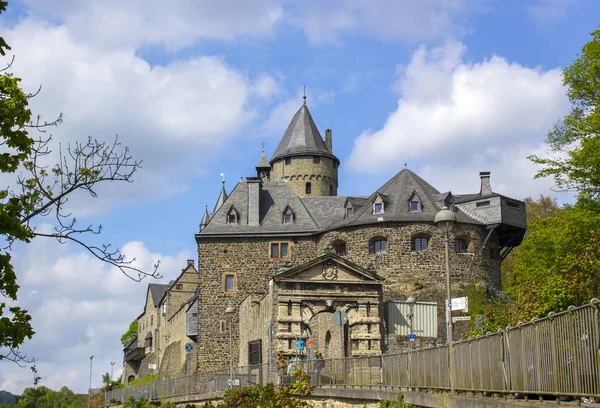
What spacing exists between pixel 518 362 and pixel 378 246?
128 ft

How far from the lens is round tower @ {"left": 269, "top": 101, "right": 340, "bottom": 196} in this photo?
70062 millimetres

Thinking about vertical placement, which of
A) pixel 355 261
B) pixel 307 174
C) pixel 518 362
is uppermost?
pixel 307 174

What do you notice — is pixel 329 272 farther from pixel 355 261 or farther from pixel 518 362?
pixel 518 362

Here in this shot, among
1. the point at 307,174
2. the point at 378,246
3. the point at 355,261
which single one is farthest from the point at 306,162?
the point at 355,261

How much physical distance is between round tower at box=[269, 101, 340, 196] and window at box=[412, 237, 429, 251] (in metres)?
18.7

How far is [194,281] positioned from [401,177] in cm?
3164

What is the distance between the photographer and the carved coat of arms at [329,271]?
43250mm

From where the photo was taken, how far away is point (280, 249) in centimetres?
5441

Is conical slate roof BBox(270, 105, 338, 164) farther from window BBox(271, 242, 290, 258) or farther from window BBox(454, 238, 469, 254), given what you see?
window BBox(454, 238, 469, 254)

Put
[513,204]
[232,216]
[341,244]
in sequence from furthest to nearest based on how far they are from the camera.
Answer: [232,216] → [513,204] → [341,244]

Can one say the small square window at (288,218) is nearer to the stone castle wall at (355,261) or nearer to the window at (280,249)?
A: the stone castle wall at (355,261)

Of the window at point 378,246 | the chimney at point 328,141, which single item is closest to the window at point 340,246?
the window at point 378,246

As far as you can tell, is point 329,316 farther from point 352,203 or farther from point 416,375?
point 416,375

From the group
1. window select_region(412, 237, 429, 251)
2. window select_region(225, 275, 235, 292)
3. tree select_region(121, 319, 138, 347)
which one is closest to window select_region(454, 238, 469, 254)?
window select_region(412, 237, 429, 251)
